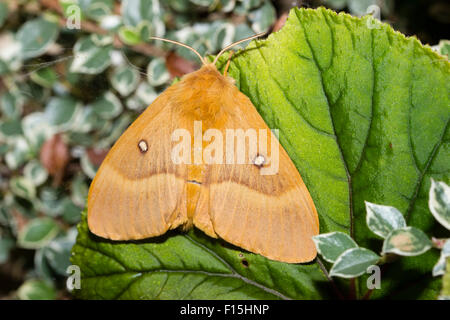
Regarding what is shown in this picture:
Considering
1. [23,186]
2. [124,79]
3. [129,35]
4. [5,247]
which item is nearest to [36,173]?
[23,186]

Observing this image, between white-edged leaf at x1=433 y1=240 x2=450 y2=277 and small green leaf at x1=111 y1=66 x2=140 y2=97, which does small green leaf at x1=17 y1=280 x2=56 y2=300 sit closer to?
small green leaf at x1=111 y1=66 x2=140 y2=97

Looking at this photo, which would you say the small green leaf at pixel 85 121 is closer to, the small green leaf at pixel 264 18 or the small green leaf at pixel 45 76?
the small green leaf at pixel 45 76

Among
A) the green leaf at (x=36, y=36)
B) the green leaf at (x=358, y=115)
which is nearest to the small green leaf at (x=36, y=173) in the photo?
the green leaf at (x=36, y=36)

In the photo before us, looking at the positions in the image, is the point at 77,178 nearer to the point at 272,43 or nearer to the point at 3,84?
the point at 3,84

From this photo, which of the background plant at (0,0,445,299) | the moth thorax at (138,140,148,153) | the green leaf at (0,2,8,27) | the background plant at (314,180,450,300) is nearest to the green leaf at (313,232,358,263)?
the background plant at (314,180,450,300)

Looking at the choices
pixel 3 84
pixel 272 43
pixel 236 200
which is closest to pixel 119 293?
pixel 236 200

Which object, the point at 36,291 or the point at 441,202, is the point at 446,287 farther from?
the point at 36,291
